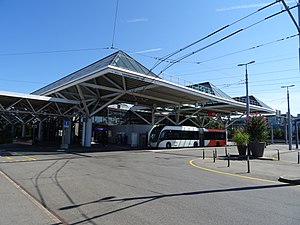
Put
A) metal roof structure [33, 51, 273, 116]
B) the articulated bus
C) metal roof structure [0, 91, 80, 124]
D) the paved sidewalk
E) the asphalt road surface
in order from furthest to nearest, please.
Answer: the articulated bus < metal roof structure [0, 91, 80, 124] < metal roof structure [33, 51, 273, 116] < the asphalt road surface < the paved sidewalk

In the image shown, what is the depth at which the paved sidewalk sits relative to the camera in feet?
15.6

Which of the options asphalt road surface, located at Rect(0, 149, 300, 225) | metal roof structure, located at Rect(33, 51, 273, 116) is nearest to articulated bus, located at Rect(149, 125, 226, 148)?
metal roof structure, located at Rect(33, 51, 273, 116)

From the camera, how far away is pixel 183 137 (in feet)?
118

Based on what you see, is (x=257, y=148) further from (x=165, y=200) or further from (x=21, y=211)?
(x=21, y=211)

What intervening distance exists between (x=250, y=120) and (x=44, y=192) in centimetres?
1856

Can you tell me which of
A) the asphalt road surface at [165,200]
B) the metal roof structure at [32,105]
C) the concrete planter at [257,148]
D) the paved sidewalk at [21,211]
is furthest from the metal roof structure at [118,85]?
the paved sidewalk at [21,211]

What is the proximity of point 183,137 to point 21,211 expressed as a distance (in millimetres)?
31692

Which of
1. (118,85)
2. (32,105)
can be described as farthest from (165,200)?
(32,105)

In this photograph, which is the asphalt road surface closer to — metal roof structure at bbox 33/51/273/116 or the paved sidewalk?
the paved sidewalk

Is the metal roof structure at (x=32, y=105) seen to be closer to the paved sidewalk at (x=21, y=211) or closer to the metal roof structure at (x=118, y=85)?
the metal roof structure at (x=118, y=85)

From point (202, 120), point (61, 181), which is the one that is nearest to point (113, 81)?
point (61, 181)

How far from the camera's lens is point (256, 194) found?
7289 millimetres

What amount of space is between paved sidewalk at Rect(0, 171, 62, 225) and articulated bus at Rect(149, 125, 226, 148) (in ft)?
86.6

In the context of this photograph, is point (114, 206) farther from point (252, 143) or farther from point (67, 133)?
point (67, 133)
